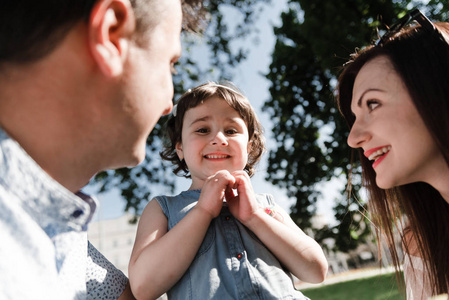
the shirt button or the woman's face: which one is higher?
the woman's face

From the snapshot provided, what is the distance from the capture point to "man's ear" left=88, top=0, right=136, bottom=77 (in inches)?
41.9

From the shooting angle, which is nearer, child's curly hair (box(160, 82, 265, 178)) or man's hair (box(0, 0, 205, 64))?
man's hair (box(0, 0, 205, 64))

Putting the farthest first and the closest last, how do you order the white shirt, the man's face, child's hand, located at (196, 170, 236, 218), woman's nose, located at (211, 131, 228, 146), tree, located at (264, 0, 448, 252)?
tree, located at (264, 0, 448, 252), woman's nose, located at (211, 131, 228, 146), child's hand, located at (196, 170, 236, 218), the man's face, the white shirt

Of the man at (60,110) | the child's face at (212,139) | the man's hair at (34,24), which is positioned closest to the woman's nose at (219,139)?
the child's face at (212,139)

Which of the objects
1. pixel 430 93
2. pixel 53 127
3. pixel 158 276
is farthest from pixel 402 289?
pixel 53 127

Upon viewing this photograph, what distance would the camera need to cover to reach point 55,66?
1.06m

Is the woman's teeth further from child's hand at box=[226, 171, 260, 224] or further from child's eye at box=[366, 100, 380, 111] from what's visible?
child's hand at box=[226, 171, 260, 224]

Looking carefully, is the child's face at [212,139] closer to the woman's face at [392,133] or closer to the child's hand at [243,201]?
the child's hand at [243,201]

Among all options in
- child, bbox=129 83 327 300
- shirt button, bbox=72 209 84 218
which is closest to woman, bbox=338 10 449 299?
child, bbox=129 83 327 300

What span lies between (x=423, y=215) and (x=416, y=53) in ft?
3.83

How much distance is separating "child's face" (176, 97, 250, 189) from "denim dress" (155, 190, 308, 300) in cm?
33

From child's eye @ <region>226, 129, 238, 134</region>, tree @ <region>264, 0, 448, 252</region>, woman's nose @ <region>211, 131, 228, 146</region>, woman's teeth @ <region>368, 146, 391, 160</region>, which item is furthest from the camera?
tree @ <region>264, 0, 448, 252</region>

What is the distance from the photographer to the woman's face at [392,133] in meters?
2.06

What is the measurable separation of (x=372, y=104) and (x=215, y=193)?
1.13m
